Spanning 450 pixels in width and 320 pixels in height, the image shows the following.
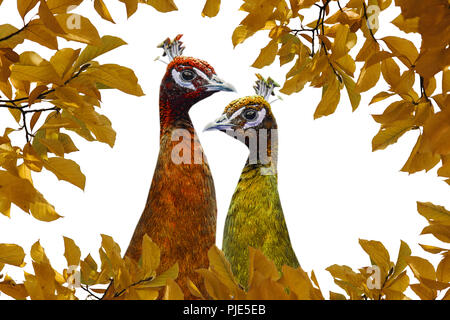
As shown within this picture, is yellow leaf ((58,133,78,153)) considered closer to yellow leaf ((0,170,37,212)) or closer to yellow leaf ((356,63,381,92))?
yellow leaf ((0,170,37,212))

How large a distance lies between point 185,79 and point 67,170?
79 cm

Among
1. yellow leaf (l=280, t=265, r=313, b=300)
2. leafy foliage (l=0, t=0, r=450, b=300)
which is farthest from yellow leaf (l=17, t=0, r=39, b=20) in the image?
yellow leaf (l=280, t=265, r=313, b=300)

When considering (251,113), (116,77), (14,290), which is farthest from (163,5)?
(251,113)

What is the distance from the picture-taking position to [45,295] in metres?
0.68

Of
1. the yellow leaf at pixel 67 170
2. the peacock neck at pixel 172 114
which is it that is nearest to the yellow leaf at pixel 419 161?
the yellow leaf at pixel 67 170

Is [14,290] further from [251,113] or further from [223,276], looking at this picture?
[251,113]

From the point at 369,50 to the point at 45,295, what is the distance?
2.07 feet

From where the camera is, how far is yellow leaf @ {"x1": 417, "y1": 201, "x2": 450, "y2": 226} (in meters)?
0.76

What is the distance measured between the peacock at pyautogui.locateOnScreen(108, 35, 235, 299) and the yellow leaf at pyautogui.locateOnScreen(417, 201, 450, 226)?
60 cm

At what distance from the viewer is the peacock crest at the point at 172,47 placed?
1.49 m

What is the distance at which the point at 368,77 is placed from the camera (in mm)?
827

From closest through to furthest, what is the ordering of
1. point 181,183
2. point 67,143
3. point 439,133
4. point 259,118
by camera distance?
point 439,133
point 67,143
point 181,183
point 259,118

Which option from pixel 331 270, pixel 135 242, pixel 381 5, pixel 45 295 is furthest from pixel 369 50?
pixel 135 242
